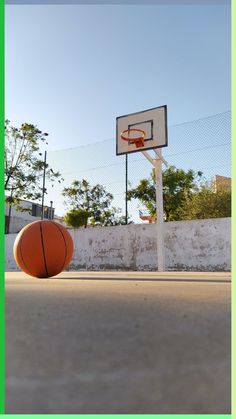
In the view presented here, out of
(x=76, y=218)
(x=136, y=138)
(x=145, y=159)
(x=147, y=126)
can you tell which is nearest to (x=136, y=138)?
(x=136, y=138)

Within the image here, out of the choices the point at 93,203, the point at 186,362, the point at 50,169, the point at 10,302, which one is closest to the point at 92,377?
the point at 186,362

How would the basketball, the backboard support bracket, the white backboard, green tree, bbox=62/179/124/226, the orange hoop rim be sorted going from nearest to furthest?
the basketball < the backboard support bracket < the white backboard < the orange hoop rim < green tree, bbox=62/179/124/226

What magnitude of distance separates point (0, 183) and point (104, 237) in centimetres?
1000

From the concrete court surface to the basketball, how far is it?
3.34 m

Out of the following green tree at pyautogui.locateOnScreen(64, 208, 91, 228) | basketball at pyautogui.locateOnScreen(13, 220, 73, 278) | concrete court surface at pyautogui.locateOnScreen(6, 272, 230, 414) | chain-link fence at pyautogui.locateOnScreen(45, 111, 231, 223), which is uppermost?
chain-link fence at pyautogui.locateOnScreen(45, 111, 231, 223)

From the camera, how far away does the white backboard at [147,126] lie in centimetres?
1006

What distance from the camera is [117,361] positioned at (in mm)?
1460

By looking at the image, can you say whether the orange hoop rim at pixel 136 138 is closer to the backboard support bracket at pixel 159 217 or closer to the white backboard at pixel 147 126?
the white backboard at pixel 147 126

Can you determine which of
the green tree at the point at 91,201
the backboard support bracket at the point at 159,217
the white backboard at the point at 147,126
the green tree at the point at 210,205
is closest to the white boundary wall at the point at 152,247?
the backboard support bracket at the point at 159,217

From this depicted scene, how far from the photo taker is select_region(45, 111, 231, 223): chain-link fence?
413 inches

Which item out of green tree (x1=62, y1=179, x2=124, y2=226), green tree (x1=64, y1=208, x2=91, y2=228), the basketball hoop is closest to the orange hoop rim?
the basketball hoop

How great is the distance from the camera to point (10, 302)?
274 centimetres

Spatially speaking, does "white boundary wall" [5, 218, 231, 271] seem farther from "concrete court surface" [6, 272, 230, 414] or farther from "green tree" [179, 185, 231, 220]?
"concrete court surface" [6, 272, 230, 414]

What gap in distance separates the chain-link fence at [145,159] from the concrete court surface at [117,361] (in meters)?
8.73
